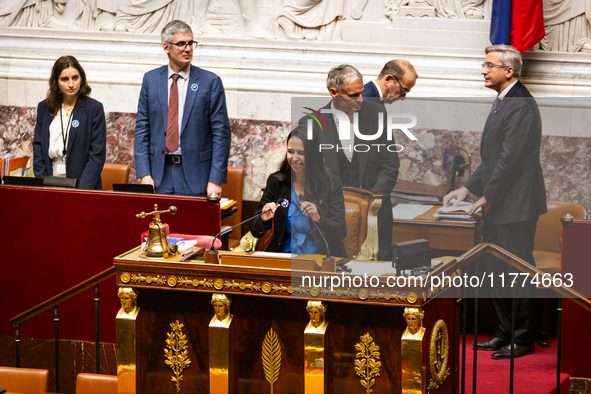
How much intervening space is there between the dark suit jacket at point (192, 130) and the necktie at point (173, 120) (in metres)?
0.03

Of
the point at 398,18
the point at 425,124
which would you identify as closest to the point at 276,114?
the point at 398,18

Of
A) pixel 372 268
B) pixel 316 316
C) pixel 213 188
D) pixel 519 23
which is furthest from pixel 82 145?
pixel 519 23

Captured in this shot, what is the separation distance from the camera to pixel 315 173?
315cm

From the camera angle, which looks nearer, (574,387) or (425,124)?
(425,124)

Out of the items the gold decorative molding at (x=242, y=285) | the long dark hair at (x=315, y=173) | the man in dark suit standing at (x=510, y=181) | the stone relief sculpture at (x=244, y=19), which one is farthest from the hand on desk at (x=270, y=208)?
the stone relief sculpture at (x=244, y=19)

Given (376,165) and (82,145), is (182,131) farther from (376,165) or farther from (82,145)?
(376,165)

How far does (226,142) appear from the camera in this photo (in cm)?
499

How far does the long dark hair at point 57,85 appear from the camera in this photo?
500 cm

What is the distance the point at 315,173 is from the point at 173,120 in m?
2.05

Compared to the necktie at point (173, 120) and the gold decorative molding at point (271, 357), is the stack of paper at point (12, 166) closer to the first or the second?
the necktie at point (173, 120)

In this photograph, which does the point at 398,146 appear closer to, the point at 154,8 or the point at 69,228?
the point at 69,228

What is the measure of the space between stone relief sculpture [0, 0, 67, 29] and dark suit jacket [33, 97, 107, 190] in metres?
1.83

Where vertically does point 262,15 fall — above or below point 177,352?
above

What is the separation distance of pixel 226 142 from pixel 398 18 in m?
1.98
